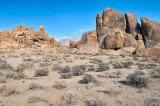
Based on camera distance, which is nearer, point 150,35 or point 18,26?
point 150,35

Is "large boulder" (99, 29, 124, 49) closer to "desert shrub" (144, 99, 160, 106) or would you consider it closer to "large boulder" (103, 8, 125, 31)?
"large boulder" (103, 8, 125, 31)

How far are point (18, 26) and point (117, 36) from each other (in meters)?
32.5

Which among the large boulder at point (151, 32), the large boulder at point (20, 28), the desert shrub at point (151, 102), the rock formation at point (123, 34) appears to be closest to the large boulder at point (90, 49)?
the rock formation at point (123, 34)

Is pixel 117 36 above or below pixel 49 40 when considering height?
below

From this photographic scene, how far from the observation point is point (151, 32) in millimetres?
21828

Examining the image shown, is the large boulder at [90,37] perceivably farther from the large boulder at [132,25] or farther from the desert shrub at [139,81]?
the desert shrub at [139,81]

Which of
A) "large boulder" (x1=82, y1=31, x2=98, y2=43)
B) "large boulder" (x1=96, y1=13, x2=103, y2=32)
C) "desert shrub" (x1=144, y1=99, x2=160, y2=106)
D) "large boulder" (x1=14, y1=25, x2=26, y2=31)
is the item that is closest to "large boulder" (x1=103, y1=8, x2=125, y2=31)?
"large boulder" (x1=96, y1=13, x2=103, y2=32)

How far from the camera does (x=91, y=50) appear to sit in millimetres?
19281

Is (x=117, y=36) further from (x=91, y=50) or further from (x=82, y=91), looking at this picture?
(x=82, y=91)

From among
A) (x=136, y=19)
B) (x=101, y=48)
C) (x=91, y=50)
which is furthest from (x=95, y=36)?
(x=136, y=19)

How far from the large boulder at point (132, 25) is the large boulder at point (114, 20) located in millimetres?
1002

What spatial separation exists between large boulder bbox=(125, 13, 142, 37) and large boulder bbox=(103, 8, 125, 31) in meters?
1.00

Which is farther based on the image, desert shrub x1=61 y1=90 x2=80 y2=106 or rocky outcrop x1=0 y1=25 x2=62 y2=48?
rocky outcrop x1=0 y1=25 x2=62 y2=48

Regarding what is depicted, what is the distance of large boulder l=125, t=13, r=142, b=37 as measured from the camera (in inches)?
946
